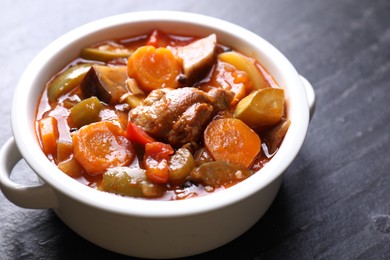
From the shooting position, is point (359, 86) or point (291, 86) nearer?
point (291, 86)

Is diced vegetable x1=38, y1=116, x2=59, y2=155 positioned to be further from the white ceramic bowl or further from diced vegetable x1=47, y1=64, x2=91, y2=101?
diced vegetable x1=47, y1=64, x2=91, y2=101

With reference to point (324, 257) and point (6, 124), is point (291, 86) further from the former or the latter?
point (6, 124)

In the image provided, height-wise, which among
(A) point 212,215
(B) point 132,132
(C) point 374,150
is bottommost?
(C) point 374,150

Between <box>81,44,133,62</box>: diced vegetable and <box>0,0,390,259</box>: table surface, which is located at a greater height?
<box>81,44,133,62</box>: diced vegetable

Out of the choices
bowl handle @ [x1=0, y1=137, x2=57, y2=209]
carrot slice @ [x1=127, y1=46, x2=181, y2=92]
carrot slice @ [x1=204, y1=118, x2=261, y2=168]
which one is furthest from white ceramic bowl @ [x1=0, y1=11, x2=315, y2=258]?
carrot slice @ [x1=127, y1=46, x2=181, y2=92]

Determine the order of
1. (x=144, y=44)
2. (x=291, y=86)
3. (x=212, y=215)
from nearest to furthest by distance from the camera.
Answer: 1. (x=212, y=215)
2. (x=291, y=86)
3. (x=144, y=44)

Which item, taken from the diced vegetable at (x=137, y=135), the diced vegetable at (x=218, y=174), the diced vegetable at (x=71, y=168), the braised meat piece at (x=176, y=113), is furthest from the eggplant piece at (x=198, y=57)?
the diced vegetable at (x=71, y=168)

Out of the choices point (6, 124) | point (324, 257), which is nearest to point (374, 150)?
point (324, 257)
